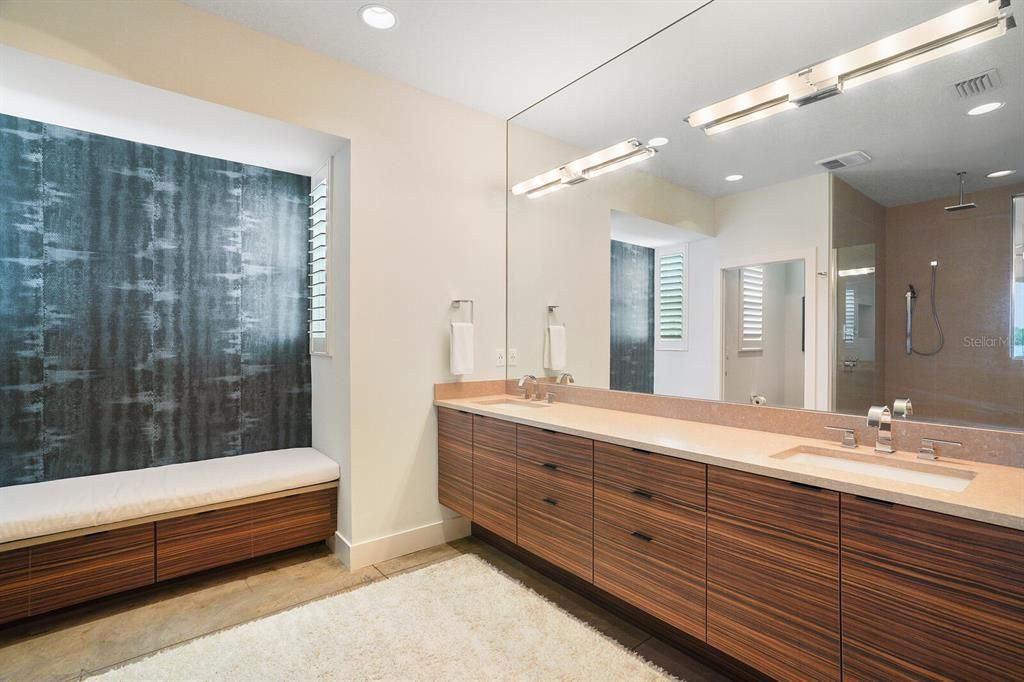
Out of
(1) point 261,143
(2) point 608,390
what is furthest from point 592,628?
(1) point 261,143

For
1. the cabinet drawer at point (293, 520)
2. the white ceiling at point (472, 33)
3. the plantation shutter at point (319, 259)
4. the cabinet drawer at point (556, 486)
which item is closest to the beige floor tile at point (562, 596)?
the cabinet drawer at point (556, 486)

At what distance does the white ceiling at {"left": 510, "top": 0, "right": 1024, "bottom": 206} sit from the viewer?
1478 millimetres

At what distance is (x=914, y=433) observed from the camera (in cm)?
158

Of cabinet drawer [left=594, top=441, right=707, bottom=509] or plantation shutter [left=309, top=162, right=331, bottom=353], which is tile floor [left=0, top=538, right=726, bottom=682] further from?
plantation shutter [left=309, top=162, right=331, bottom=353]

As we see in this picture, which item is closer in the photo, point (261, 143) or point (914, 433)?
point (914, 433)

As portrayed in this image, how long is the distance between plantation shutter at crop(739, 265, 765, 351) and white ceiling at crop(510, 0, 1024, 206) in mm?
384

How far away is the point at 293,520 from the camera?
100 inches

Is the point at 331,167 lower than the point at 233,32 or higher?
lower

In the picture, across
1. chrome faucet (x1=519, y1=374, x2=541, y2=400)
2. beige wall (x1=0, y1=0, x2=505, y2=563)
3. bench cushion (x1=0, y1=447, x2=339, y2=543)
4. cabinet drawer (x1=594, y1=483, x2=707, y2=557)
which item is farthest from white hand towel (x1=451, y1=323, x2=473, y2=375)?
cabinet drawer (x1=594, y1=483, x2=707, y2=557)

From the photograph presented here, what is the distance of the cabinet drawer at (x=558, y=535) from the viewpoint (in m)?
1.95

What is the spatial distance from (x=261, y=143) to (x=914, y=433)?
3.17 meters

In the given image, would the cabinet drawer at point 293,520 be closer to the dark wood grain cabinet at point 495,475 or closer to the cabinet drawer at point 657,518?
the dark wood grain cabinet at point 495,475

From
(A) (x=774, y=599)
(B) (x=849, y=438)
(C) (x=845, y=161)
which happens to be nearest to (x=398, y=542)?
(A) (x=774, y=599)

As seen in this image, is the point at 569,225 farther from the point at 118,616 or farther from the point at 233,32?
the point at 118,616
